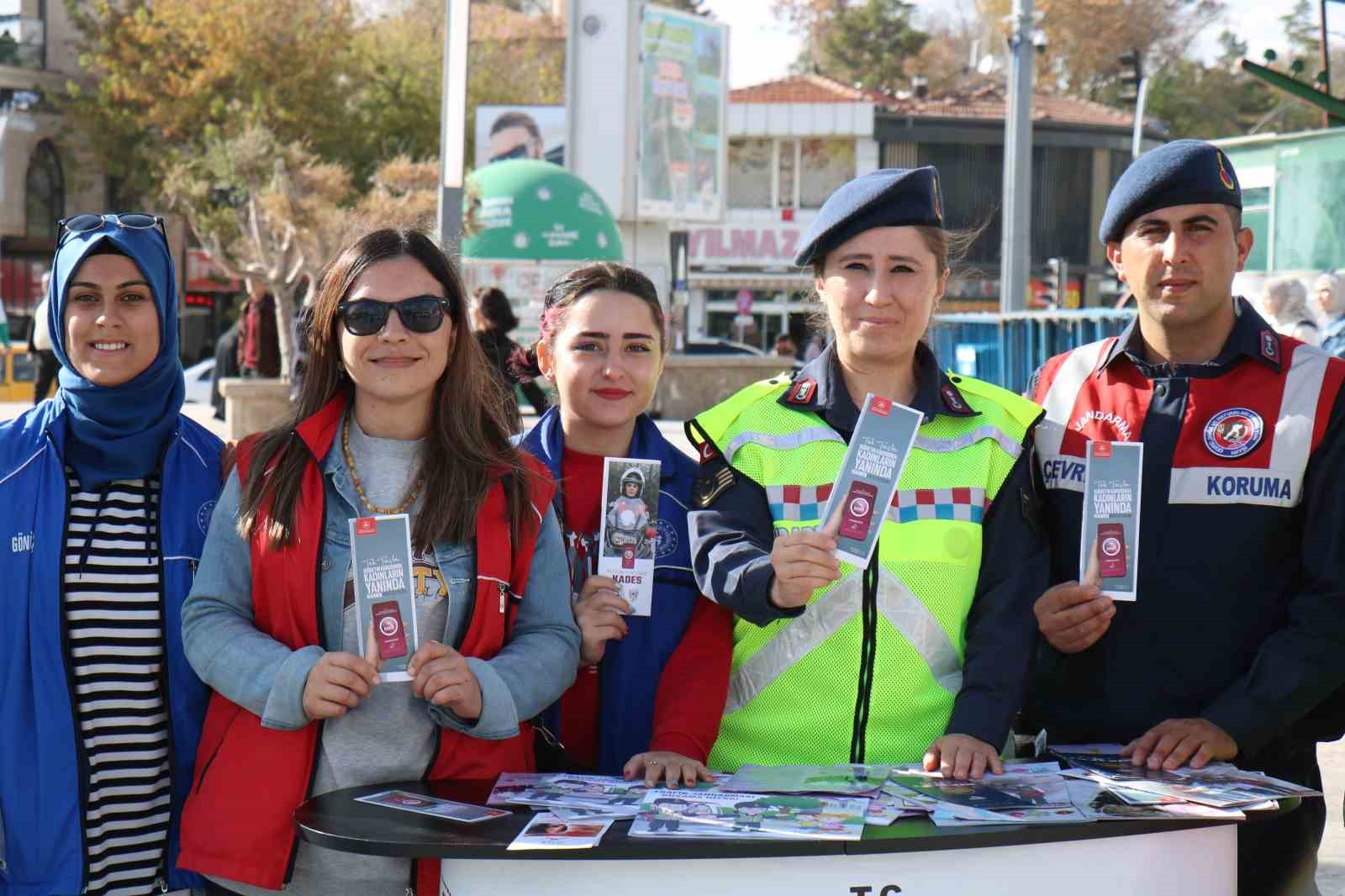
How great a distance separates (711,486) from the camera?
3.33 meters

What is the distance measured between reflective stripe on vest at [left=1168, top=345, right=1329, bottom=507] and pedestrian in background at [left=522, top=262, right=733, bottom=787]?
3.63 ft

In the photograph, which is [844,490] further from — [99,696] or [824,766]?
[99,696]

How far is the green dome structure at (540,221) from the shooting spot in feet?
74.1

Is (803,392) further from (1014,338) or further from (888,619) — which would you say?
(1014,338)

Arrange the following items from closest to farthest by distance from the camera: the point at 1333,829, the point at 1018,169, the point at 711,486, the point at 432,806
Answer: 1. the point at 432,806
2. the point at 711,486
3. the point at 1333,829
4. the point at 1018,169

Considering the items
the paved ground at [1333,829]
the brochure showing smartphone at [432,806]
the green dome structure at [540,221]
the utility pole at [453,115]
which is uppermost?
the green dome structure at [540,221]

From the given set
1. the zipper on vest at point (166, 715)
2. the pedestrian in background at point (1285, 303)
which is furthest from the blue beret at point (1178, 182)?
the pedestrian in background at point (1285, 303)

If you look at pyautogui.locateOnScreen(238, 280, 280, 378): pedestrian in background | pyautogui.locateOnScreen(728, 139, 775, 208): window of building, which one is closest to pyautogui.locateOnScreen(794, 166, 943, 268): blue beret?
pyautogui.locateOnScreen(238, 280, 280, 378): pedestrian in background

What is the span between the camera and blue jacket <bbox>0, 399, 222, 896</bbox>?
3.11m

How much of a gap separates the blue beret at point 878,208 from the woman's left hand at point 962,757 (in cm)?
110

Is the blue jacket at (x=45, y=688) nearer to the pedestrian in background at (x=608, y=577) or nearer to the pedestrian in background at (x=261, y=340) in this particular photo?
the pedestrian in background at (x=608, y=577)

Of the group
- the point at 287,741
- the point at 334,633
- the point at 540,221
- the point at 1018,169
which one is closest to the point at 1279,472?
the point at 334,633

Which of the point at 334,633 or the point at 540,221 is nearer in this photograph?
the point at 334,633

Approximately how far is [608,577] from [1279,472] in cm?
153
